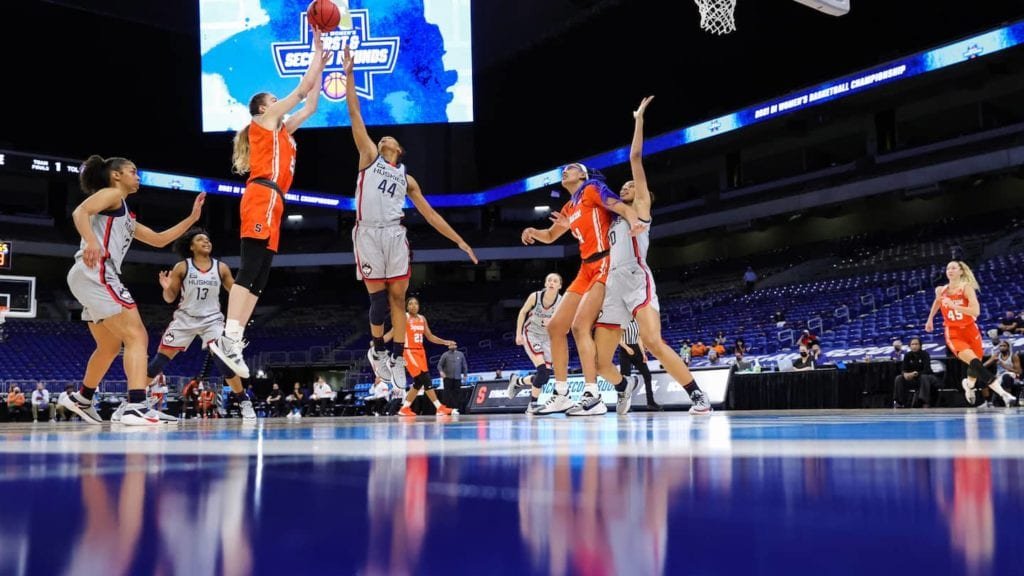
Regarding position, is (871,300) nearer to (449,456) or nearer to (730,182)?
(730,182)

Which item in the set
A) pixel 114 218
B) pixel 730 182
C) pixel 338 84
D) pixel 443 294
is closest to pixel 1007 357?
pixel 114 218

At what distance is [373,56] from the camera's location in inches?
1047

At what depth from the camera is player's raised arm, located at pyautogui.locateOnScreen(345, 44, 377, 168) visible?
5.54 m

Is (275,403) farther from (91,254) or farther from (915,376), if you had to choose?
(91,254)

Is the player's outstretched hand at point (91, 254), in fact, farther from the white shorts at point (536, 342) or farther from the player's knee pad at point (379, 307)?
the white shorts at point (536, 342)

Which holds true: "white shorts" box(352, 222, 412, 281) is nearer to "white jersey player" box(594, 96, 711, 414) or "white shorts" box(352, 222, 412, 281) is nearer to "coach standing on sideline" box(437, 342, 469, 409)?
"white jersey player" box(594, 96, 711, 414)

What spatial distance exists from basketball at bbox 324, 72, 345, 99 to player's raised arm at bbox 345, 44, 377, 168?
19.4 m

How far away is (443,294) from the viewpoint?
3381cm

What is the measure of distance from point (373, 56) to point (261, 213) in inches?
892

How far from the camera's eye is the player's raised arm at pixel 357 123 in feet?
18.2

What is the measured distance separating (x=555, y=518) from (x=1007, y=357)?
11.8m

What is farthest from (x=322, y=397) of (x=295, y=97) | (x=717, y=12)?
(x=295, y=97)

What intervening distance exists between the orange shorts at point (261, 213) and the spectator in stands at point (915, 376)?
8718mm

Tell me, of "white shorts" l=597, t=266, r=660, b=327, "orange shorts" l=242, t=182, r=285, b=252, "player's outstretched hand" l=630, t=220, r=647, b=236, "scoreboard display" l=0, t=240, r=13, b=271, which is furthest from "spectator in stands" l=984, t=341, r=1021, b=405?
"scoreboard display" l=0, t=240, r=13, b=271
